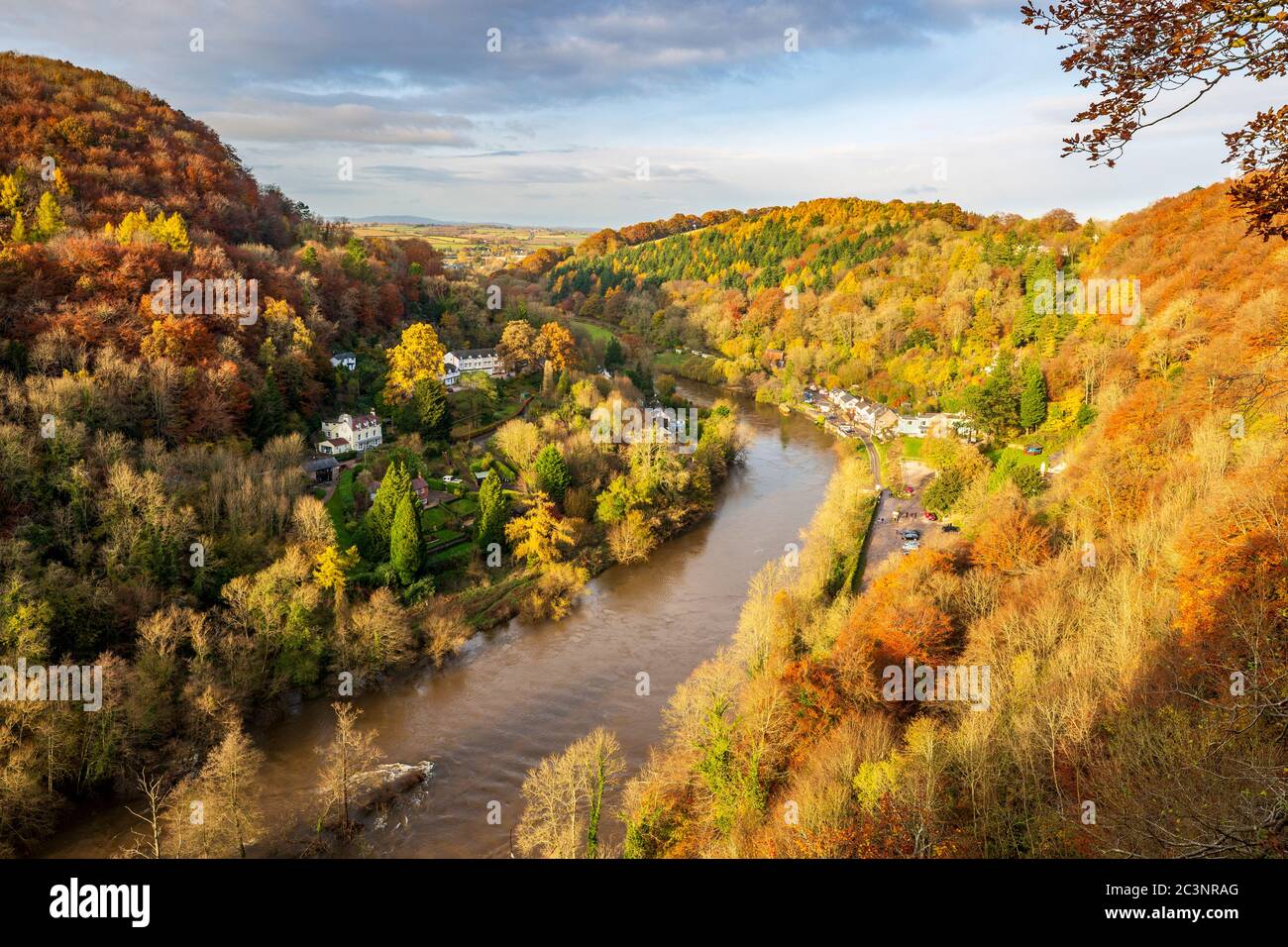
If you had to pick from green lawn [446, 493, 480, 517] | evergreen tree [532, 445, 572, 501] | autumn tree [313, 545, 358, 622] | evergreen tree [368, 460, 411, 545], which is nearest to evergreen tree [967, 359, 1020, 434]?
evergreen tree [532, 445, 572, 501]

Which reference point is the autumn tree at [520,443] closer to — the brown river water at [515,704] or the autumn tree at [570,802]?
the brown river water at [515,704]

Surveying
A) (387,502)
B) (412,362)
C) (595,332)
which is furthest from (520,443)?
(595,332)

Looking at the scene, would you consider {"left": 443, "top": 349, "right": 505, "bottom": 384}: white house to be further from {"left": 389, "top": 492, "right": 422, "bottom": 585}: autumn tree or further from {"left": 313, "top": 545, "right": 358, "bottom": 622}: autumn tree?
{"left": 313, "top": 545, "right": 358, "bottom": 622}: autumn tree

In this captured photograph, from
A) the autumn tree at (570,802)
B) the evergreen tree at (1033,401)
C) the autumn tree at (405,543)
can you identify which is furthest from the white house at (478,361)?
the autumn tree at (570,802)

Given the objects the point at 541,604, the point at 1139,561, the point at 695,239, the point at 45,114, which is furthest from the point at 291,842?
the point at 695,239

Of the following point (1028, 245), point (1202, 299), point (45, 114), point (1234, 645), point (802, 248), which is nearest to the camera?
point (1234, 645)

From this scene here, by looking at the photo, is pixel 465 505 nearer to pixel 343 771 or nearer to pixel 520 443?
pixel 520 443

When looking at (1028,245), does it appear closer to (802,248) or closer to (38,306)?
(802,248)
